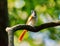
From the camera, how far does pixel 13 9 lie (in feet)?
6.22

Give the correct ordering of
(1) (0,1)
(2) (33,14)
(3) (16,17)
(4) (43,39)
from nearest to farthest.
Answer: (1) (0,1)
(2) (33,14)
(3) (16,17)
(4) (43,39)

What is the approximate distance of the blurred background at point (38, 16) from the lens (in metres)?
1.86

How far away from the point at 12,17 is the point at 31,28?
0.69 metres

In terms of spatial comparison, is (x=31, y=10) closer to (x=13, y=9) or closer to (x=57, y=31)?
(x=13, y=9)

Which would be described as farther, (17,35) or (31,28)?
(17,35)

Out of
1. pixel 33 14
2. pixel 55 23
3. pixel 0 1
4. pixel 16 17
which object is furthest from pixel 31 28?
pixel 16 17

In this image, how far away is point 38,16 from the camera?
188cm

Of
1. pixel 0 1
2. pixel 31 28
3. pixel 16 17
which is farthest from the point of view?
pixel 16 17

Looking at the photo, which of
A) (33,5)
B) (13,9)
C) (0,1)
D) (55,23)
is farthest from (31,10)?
(55,23)

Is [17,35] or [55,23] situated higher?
[55,23]

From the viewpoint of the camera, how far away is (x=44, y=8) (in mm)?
1905

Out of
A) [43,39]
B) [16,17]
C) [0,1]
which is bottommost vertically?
[43,39]

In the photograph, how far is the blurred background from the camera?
1855 millimetres

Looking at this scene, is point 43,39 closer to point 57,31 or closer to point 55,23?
point 57,31
